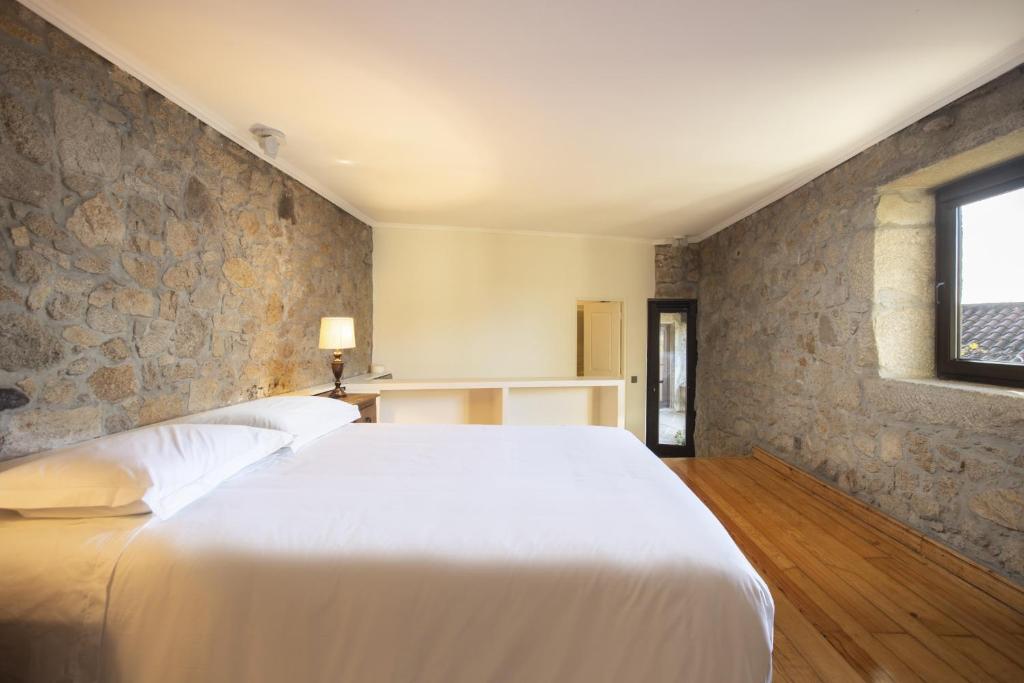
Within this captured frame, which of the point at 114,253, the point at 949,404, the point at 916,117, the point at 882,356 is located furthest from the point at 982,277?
the point at 114,253

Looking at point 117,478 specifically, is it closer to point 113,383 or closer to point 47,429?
point 47,429

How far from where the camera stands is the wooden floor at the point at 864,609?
1.29m

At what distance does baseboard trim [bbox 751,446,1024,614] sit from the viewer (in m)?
1.55

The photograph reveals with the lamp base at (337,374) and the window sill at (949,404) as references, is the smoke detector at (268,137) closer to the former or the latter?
the lamp base at (337,374)

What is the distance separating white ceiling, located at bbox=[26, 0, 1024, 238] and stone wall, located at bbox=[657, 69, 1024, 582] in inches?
9.0

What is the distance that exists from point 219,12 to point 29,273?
3.63 feet

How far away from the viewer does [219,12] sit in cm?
Result: 132

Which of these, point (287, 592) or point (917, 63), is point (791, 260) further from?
point (287, 592)

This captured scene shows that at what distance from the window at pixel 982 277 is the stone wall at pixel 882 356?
0.28ft

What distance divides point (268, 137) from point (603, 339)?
378 centimetres

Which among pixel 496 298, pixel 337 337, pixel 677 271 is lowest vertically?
pixel 337 337

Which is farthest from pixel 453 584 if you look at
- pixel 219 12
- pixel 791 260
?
pixel 791 260

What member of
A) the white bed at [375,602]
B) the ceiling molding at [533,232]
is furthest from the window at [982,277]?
the ceiling molding at [533,232]

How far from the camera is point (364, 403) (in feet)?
9.41
